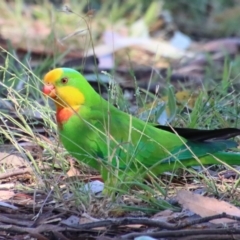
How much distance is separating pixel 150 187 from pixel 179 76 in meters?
2.76

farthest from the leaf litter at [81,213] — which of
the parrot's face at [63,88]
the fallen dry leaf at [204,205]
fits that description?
the parrot's face at [63,88]

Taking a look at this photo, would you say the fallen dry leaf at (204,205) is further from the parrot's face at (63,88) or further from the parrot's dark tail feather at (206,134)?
the parrot's face at (63,88)

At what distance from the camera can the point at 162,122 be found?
3.56 m

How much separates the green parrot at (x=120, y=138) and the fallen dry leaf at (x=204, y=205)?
166 mm

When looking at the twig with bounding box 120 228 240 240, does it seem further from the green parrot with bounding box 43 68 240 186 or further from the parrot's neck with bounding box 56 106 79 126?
the parrot's neck with bounding box 56 106 79 126

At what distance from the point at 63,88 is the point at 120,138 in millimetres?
312

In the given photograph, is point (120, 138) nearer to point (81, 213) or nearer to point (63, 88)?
point (63, 88)

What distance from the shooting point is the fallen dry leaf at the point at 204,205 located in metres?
2.48

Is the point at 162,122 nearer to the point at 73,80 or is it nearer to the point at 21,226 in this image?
the point at 73,80

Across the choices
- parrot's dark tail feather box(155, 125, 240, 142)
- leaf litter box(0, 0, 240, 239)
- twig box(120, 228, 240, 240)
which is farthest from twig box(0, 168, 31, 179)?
twig box(120, 228, 240, 240)

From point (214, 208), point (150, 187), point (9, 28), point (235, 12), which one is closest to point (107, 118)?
point (150, 187)

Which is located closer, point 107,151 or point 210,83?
point 107,151

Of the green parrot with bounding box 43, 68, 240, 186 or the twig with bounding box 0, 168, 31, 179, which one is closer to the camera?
the green parrot with bounding box 43, 68, 240, 186

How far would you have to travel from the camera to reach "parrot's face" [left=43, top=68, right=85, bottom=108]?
2979 mm
